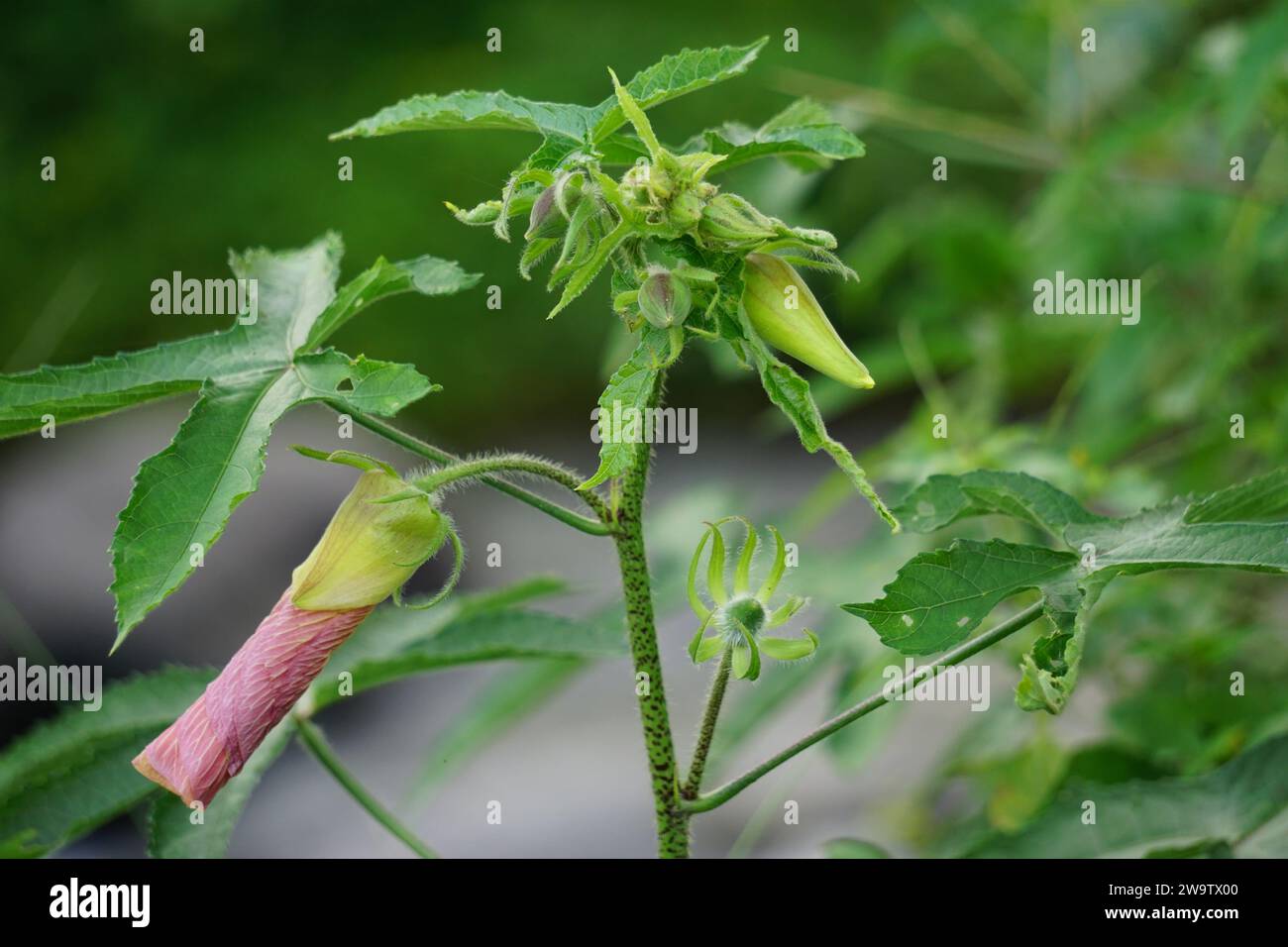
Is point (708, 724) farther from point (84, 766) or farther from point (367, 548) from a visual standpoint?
point (84, 766)

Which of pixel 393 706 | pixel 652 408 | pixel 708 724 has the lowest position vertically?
pixel 393 706

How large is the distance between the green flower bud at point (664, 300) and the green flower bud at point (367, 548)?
9 centimetres

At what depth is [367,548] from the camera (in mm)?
400

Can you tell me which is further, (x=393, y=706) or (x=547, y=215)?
(x=393, y=706)

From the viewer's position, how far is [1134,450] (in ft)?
6.06

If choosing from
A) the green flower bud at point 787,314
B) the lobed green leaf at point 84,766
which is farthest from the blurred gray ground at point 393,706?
the green flower bud at point 787,314

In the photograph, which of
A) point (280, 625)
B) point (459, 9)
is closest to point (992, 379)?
point (280, 625)

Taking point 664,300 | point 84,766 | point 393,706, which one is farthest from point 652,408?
point 393,706

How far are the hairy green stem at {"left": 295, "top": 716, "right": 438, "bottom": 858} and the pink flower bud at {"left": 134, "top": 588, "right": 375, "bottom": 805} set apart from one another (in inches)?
5.3

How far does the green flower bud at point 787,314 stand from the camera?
0.39 m

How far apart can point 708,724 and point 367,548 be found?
0.13m

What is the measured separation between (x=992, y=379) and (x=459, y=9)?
2.33 m

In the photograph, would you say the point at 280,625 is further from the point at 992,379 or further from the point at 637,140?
the point at 992,379

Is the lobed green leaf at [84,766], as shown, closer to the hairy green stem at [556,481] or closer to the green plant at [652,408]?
the green plant at [652,408]
